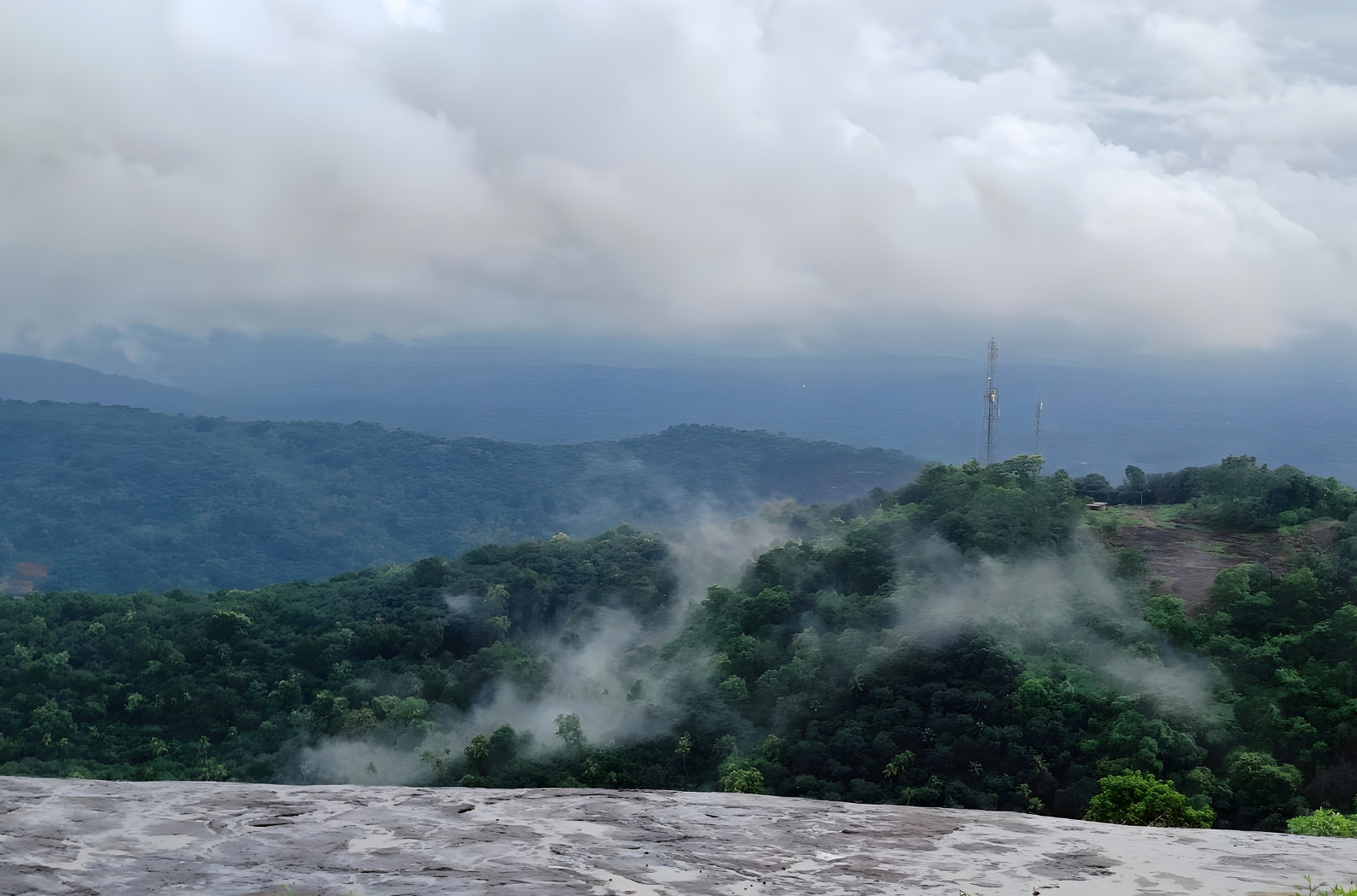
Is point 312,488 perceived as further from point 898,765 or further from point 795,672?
point 898,765

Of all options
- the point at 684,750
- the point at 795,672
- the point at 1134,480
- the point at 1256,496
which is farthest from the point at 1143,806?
the point at 1134,480

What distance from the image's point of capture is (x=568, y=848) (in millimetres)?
5445

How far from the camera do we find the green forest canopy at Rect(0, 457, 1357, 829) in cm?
2370

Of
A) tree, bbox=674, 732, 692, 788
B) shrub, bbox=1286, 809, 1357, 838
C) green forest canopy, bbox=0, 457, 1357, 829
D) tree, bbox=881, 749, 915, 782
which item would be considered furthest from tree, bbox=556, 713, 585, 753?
shrub, bbox=1286, 809, 1357, 838

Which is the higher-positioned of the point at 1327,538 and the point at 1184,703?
the point at 1327,538

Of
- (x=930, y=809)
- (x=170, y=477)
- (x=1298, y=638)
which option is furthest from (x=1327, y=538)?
(x=170, y=477)

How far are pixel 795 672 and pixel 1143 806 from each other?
13698 mm

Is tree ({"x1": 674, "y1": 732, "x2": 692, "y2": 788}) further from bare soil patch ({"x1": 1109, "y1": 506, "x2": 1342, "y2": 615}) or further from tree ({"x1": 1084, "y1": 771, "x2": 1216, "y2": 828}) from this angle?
bare soil patch ({"x1": 1109, "y1": 506, "x2": 1342, "y2": 615})

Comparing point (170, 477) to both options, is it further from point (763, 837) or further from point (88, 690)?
point (763, 837)

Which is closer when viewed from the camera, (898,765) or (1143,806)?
(1143,806)

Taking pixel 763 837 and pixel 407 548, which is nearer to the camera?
pixel 763 837

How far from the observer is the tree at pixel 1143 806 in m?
18.5

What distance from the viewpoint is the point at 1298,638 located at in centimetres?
2559

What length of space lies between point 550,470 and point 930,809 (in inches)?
5675
